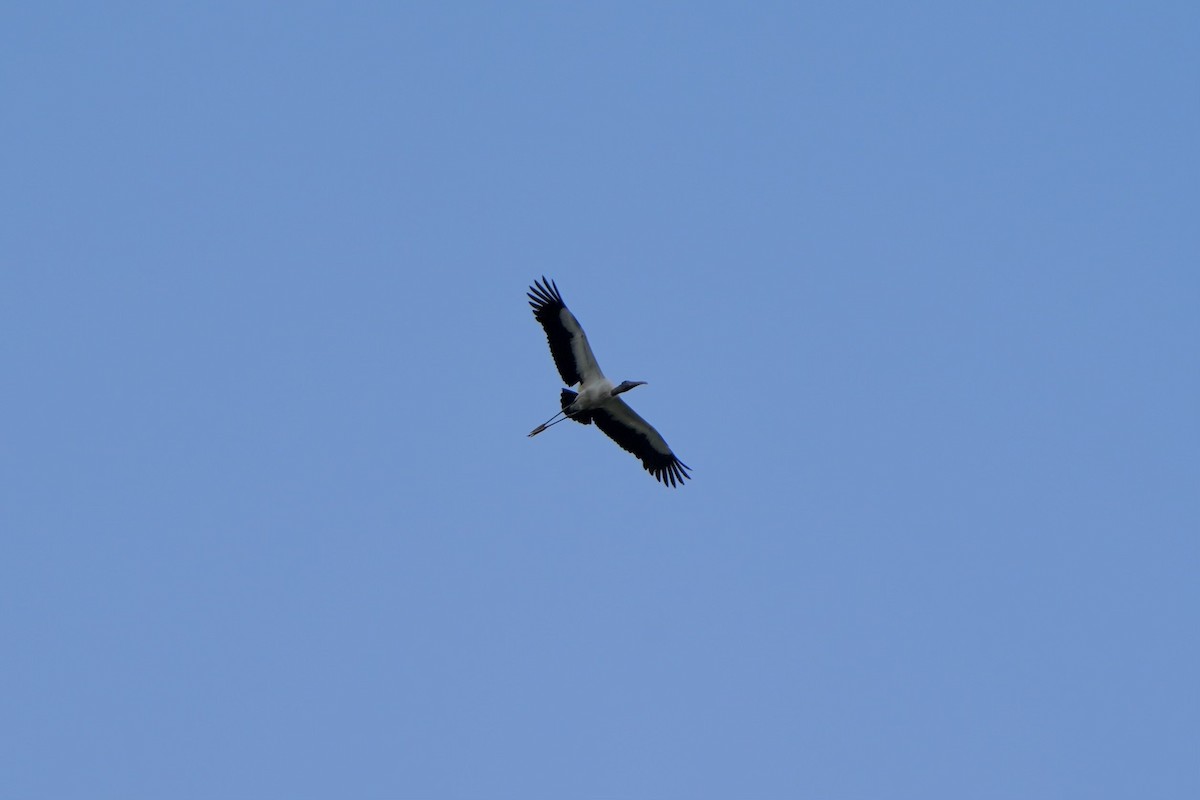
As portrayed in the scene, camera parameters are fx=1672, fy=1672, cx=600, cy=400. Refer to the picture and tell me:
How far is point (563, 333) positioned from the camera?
30.8 meters

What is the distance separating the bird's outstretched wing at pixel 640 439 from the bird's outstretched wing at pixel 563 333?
40.6 inches

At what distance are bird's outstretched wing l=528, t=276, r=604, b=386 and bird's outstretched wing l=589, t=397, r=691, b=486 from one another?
40.6 inches

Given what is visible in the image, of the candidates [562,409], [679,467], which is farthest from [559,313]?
[679,467]

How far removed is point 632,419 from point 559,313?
9.16 ft

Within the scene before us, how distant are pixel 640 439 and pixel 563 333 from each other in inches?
124

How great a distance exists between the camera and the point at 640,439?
32688 millimetres

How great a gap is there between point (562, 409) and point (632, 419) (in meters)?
1.52

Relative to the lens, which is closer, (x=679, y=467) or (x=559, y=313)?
(x=559, y=313)

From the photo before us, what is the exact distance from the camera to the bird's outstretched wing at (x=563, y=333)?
3066 centimetres

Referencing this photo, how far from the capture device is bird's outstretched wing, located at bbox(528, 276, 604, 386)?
3066 centimetres

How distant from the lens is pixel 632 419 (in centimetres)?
3212

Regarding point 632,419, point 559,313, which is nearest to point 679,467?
point 632,419

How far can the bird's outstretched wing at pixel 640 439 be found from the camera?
31953mm

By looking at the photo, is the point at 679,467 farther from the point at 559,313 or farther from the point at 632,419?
the point at 559,313
